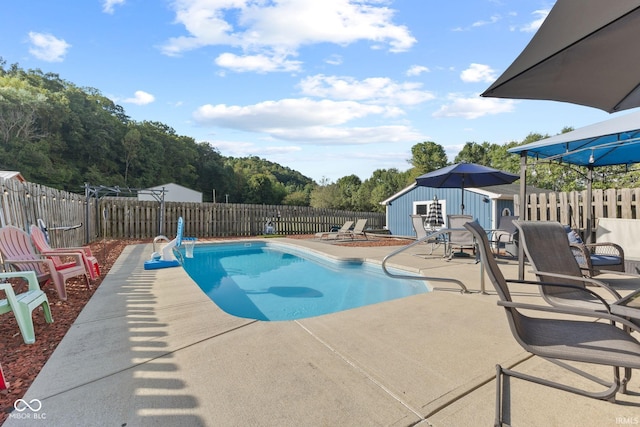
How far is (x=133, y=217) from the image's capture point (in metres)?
12.3

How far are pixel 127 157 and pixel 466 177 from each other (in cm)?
4028

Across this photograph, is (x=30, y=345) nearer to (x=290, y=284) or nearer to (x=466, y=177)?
(x=290, y=284)

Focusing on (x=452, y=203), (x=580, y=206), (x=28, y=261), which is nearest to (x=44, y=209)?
(x=28, y=261)

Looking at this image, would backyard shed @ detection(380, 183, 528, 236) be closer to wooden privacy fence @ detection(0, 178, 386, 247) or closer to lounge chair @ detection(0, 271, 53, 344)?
wooden privacy fence @ detection(0, 178, 386, 247)

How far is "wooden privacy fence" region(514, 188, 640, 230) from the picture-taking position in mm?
5660

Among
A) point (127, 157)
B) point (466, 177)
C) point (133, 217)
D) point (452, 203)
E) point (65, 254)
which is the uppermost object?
point (127, 157)

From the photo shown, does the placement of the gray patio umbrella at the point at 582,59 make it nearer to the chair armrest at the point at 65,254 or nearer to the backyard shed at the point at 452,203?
the chair armrest at the point at 65,254

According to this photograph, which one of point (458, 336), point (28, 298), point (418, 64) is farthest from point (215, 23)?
point (458, 336)

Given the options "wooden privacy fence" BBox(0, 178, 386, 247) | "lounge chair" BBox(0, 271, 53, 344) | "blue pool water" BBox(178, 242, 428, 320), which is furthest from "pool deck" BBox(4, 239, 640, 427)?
"wooden privacy fence" BBox(0, 178, 386, 247)

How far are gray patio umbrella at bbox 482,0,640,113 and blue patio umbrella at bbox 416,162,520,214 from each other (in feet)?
12.0

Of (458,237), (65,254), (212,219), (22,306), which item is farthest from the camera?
(212,219)

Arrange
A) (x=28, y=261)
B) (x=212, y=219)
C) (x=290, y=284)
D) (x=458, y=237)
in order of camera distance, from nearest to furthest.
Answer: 1. (x=28, y=261)
2. (x=290, y=284)
3. (x=458, y=237)
4. (x=212, y=219)

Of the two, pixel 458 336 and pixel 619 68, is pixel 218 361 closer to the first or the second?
pixel 458 336

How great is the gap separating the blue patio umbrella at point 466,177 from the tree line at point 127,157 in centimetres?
1474
